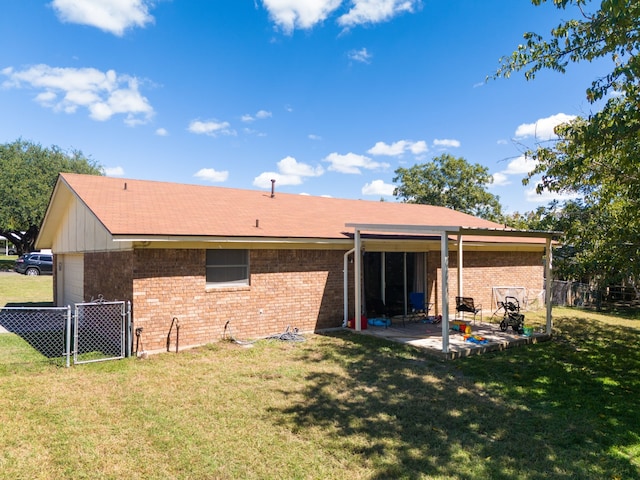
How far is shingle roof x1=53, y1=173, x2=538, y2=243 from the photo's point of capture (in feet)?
29.7

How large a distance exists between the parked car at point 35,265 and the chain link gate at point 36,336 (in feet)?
62.8

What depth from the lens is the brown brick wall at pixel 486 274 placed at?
13844 mm

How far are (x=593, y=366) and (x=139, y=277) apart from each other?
389 inches

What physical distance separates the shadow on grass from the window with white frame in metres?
2.99

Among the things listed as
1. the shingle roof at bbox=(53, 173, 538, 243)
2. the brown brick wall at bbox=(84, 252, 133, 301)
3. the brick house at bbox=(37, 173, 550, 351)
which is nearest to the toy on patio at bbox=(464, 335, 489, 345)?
the brick house at bbox=(37, 173, 550, 351)

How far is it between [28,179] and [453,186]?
3867 cm

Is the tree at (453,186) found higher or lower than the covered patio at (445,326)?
higher

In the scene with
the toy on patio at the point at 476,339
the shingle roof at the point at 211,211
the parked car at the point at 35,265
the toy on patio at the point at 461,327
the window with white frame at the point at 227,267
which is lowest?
the toy on patio at the point at 476,339

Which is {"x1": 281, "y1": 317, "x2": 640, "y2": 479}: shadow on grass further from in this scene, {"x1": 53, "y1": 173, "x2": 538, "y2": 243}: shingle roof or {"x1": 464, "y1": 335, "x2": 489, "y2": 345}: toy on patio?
{"x1": 53, "y1": 173, "x2": 538, "y2": 243}: shingle roof

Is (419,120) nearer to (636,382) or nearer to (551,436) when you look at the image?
(636,382)

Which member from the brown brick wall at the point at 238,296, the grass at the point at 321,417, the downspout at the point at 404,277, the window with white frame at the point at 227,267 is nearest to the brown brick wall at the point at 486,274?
the downspout at the point at 404,277

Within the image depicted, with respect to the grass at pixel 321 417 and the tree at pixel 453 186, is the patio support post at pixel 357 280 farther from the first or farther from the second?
the tree at pixel 453 186

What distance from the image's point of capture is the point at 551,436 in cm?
499

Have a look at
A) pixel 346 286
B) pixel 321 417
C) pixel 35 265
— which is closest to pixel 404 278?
pixel 346 286
